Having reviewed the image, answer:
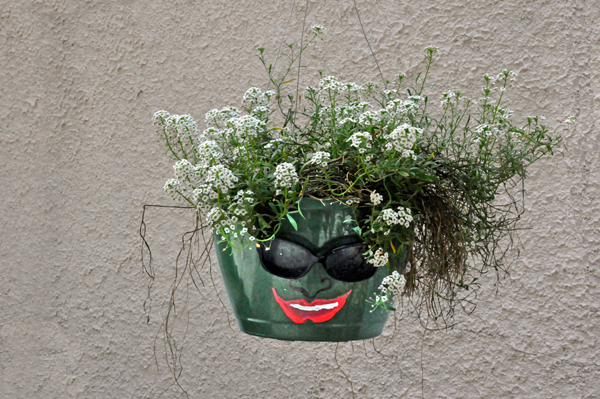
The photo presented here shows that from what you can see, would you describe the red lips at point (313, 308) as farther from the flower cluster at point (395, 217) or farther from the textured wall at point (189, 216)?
the textured wall at point (189, 216)

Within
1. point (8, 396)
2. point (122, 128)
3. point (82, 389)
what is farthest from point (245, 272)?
point (8, 396)

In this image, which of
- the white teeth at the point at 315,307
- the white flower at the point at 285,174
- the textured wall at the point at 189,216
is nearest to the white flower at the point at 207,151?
the white flower at the point at 285,174

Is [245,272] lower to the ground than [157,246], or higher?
lower

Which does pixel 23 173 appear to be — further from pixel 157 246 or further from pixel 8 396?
pixel 8 396

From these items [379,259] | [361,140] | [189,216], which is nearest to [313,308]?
[379,259]

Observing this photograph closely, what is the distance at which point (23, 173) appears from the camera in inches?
80.8

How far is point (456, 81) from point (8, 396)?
1.95 meters

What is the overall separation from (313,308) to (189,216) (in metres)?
1.15

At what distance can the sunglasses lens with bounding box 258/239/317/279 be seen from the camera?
0.68m

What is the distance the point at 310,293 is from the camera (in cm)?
69

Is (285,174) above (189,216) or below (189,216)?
below

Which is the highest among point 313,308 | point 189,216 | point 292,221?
point 189,216

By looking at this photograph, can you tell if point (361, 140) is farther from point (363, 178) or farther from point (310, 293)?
point (310, 293)

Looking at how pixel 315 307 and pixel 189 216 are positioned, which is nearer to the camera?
pixel 315 307
